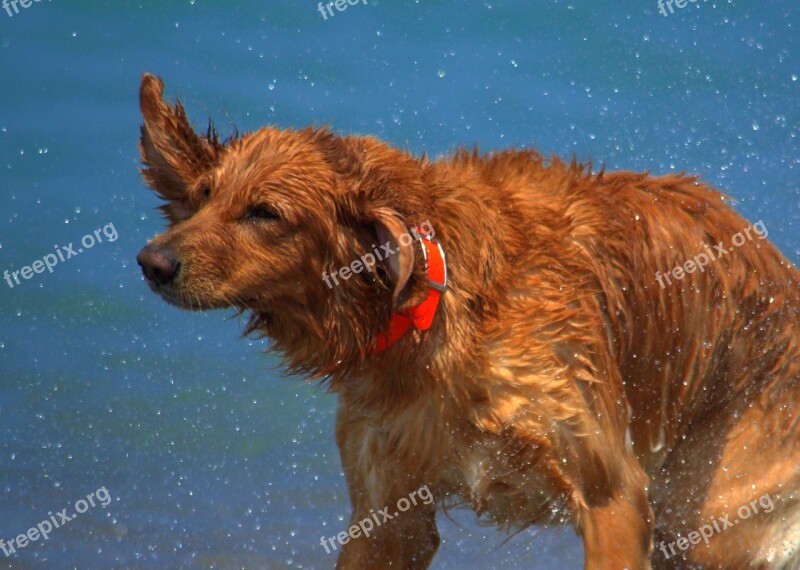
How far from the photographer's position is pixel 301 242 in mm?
4754

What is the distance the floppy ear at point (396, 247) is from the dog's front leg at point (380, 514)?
904mm

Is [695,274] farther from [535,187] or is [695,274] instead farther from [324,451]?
[324,451]

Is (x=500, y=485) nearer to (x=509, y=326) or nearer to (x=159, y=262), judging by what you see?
(x=509, y=326)

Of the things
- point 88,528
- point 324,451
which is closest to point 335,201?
point 88,528

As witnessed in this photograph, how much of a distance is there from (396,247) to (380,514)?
5.06ft

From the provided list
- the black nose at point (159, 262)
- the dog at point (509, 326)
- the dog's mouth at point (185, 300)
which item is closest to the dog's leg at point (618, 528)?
the dog at point (509, 326)

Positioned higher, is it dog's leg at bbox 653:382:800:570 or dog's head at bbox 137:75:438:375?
dog's head at bbox 137:75:438:375

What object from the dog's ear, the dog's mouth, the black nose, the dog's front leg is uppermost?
the dog's ear

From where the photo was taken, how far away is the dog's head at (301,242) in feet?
15.1

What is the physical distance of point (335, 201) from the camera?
15.6ft

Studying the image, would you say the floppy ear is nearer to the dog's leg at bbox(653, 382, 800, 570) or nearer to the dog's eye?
the dog's eye

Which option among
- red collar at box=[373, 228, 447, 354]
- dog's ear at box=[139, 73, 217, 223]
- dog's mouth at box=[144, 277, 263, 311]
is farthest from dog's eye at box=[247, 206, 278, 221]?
red collar at box=[373, 228, 447, 354]

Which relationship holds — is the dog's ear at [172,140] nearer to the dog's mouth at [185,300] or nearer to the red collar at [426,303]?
the dog's mouth at [185,300]

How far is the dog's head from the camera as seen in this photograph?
4594 mm
